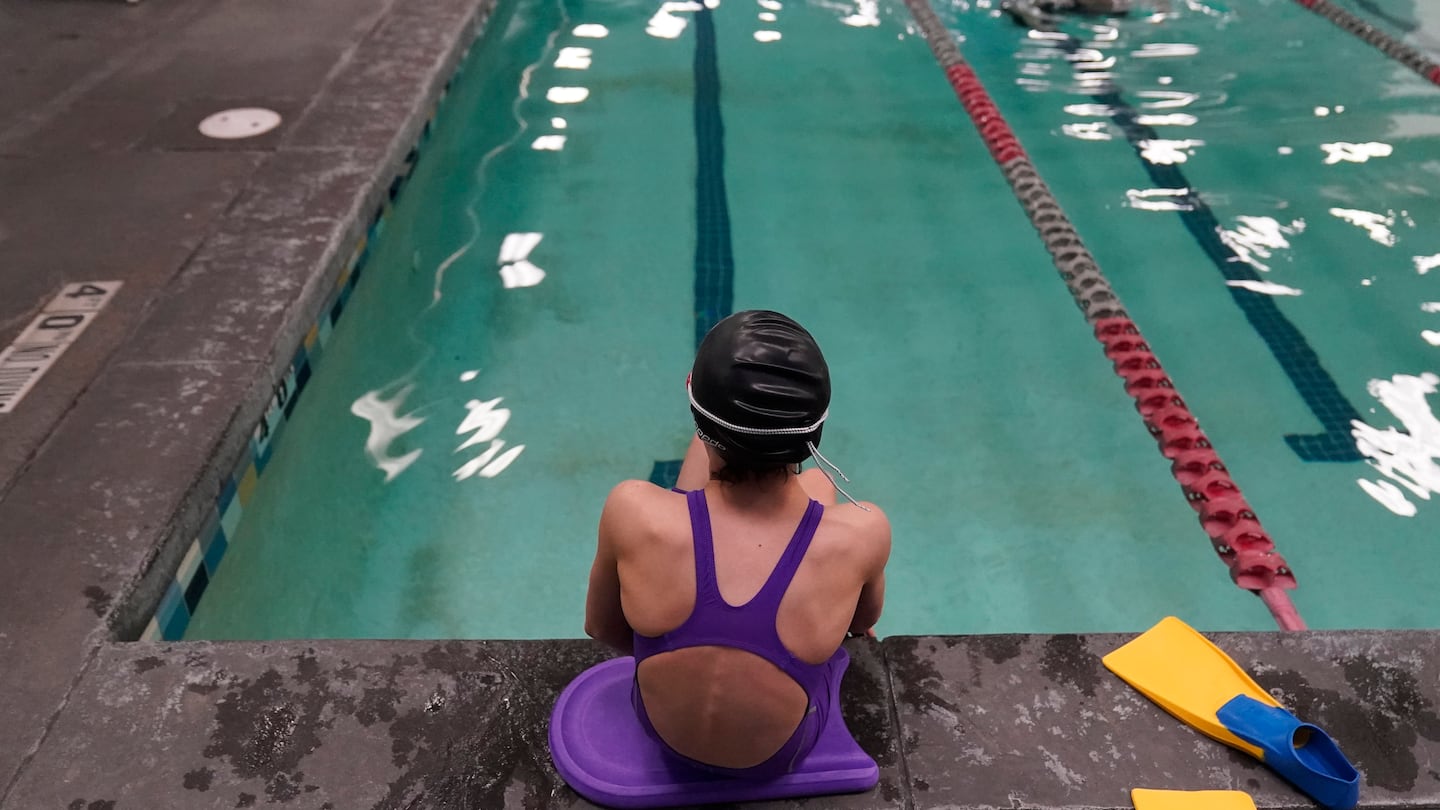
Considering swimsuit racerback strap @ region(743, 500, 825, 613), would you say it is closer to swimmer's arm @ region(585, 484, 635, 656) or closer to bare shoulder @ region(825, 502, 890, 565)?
bare shoulder @ region(825, 502, 890, 565)

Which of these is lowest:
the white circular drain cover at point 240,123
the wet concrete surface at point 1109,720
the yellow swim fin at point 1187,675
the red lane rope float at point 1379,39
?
the wet concrete surface at point 1109,720

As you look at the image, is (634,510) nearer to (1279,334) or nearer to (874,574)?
(874,574)

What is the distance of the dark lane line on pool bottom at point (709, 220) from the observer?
4.00m

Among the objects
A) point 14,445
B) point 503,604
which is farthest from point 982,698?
point 14,445

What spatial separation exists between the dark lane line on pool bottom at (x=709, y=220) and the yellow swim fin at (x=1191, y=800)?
5.89 feet

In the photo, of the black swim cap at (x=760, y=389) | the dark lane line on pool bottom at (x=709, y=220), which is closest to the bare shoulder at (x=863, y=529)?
the black swim cap at (x=760, y=389)

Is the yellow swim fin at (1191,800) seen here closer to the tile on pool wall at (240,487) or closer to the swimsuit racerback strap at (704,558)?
the swimsuit racerback strap at (704,558)

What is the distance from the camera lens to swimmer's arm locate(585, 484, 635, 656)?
146 cm

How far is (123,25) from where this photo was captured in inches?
205

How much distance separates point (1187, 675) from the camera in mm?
1928

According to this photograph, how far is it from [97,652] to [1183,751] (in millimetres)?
2202

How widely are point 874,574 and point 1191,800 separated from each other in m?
0.78

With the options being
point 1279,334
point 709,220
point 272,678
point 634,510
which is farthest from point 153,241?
point 1279,334

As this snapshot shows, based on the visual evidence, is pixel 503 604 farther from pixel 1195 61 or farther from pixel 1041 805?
pixel 1195 61
